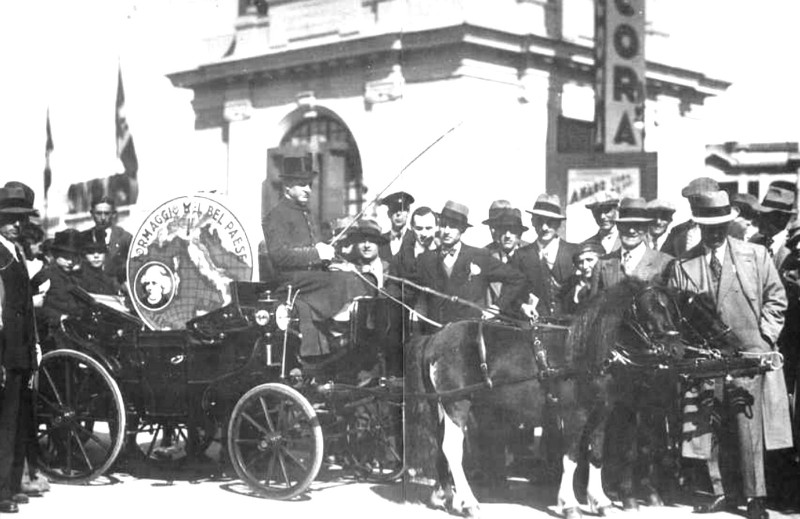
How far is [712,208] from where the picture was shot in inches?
242

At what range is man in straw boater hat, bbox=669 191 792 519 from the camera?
6035 mm

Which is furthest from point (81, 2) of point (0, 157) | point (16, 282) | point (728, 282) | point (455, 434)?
point (728, 282)

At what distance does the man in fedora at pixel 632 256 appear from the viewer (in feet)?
21.0

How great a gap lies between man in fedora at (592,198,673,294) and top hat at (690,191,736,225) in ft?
1.17

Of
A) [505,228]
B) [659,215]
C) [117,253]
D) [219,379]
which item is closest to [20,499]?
[219,379]

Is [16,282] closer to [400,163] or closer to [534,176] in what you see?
[400,163]

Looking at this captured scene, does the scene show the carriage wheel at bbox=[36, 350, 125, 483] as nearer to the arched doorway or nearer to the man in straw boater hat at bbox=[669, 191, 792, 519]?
the arched doorway

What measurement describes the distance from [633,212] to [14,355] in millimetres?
4179

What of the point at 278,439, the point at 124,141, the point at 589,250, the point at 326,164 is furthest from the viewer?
the point at 124,141

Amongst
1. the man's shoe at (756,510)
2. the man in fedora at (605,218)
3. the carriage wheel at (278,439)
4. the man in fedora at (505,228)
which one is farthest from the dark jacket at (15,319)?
the man's shoe at (756,510)

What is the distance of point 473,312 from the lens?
6.70 metres

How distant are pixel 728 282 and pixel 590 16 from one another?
3.03 m

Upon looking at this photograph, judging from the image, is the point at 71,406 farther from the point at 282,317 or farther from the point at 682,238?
the point at 682,238

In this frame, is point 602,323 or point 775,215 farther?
point 775,215
